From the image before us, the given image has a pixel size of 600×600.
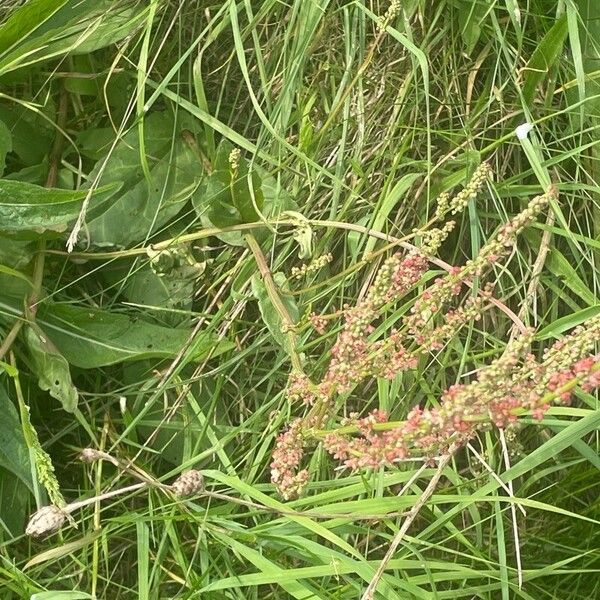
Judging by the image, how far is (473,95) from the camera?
1288 mm

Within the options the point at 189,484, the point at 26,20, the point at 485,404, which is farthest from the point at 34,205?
the point at 485,404

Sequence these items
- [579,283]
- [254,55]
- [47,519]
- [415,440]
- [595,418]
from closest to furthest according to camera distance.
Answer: [415,440] → [47,519] → [595,418] → [579,283] → [254,55]

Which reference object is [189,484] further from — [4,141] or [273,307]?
[4,141]

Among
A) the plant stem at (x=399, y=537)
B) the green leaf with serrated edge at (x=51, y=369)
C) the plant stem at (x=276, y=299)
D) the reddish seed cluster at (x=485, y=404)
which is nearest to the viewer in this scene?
the reddish seed cluster at (x=485, y=404)

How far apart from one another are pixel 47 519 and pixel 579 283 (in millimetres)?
796

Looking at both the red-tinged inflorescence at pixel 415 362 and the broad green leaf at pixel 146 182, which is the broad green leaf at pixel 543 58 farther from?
the broad green leaf at pixel 146 182

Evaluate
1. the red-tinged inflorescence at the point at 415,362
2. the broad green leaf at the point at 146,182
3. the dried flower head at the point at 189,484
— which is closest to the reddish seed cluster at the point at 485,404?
the red-tinged inflorescence at the point at 415,362

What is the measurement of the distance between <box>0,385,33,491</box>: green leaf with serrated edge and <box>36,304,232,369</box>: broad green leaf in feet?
0.37

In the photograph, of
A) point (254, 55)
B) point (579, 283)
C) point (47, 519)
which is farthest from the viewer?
point (254, 55)

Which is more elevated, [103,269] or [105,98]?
[105,98]

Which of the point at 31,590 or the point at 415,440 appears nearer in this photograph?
the point at 415,440

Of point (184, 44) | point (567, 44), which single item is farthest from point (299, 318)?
point (567, 44)

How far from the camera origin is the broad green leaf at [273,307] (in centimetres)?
110

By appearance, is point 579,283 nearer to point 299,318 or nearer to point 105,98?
point 299,318
